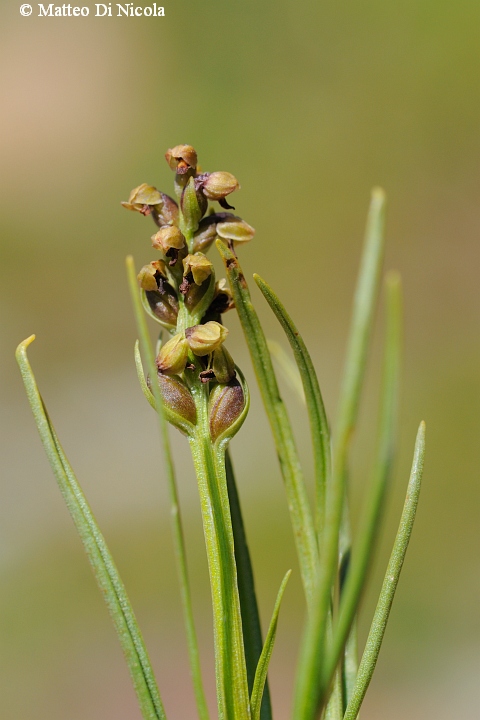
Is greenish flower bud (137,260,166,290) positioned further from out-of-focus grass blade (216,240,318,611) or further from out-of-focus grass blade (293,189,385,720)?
out-of-focus grass blade (293,189,385,720)

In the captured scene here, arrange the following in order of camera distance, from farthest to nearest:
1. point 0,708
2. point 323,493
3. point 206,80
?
point 206,80 → point 0,708 → point 323,493

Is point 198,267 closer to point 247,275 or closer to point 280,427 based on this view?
point 280,427

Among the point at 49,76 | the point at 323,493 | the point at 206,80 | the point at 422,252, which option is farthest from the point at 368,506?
the point at 49,76

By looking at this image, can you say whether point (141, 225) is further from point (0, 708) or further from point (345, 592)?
point (345, 592)

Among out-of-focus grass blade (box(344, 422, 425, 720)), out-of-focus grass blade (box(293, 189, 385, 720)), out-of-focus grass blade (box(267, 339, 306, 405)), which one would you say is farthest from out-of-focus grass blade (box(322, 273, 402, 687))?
out-of-focus grass blade (box(267, 339, 306, 405))

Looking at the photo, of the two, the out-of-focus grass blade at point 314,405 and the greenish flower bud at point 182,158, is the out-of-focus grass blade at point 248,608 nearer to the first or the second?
the out-of-focus grass blade at point 314,405

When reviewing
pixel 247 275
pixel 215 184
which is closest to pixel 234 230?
pixel 215 184
